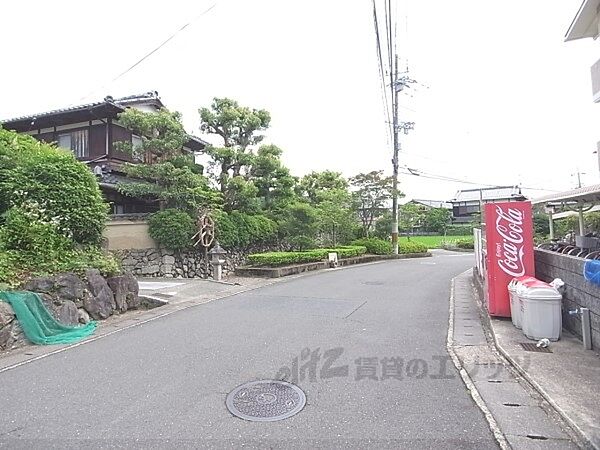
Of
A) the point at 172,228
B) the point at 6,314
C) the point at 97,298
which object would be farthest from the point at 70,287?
the point at 172,228

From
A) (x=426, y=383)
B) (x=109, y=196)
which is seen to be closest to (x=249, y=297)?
(x=426, y=383)

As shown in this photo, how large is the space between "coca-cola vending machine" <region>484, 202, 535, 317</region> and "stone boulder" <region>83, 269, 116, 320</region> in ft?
23.5

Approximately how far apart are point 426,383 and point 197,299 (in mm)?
7047

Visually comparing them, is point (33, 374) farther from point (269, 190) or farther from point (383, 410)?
point (269, 190)

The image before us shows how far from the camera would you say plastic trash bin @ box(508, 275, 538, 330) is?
5.84 m

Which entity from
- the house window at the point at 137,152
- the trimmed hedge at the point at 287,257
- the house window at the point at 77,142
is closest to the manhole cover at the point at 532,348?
the trimmed hedge at the point at 287,257

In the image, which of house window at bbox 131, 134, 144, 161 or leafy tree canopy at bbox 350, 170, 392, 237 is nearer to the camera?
house window at bbox 131, 134, 144, 161

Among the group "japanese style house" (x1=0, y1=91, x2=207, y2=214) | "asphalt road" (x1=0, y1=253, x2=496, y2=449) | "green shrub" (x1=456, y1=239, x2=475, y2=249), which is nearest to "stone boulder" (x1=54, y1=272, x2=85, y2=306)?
"asphalt road" (x1=0, y1=253, x2=496, y2=449)

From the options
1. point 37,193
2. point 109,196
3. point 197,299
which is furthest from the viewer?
point 109,196

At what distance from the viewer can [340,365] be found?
472cm

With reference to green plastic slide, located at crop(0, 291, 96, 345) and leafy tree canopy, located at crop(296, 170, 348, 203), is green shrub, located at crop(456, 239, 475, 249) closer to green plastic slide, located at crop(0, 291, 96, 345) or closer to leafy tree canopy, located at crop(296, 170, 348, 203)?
leafy tree canopy, located at crop(296, 170, 348, 203)

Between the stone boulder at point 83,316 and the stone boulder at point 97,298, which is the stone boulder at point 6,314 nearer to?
the stone boulder at point 83,316

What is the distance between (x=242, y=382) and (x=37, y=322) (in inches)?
155

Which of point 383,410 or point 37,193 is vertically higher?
point 37,193
